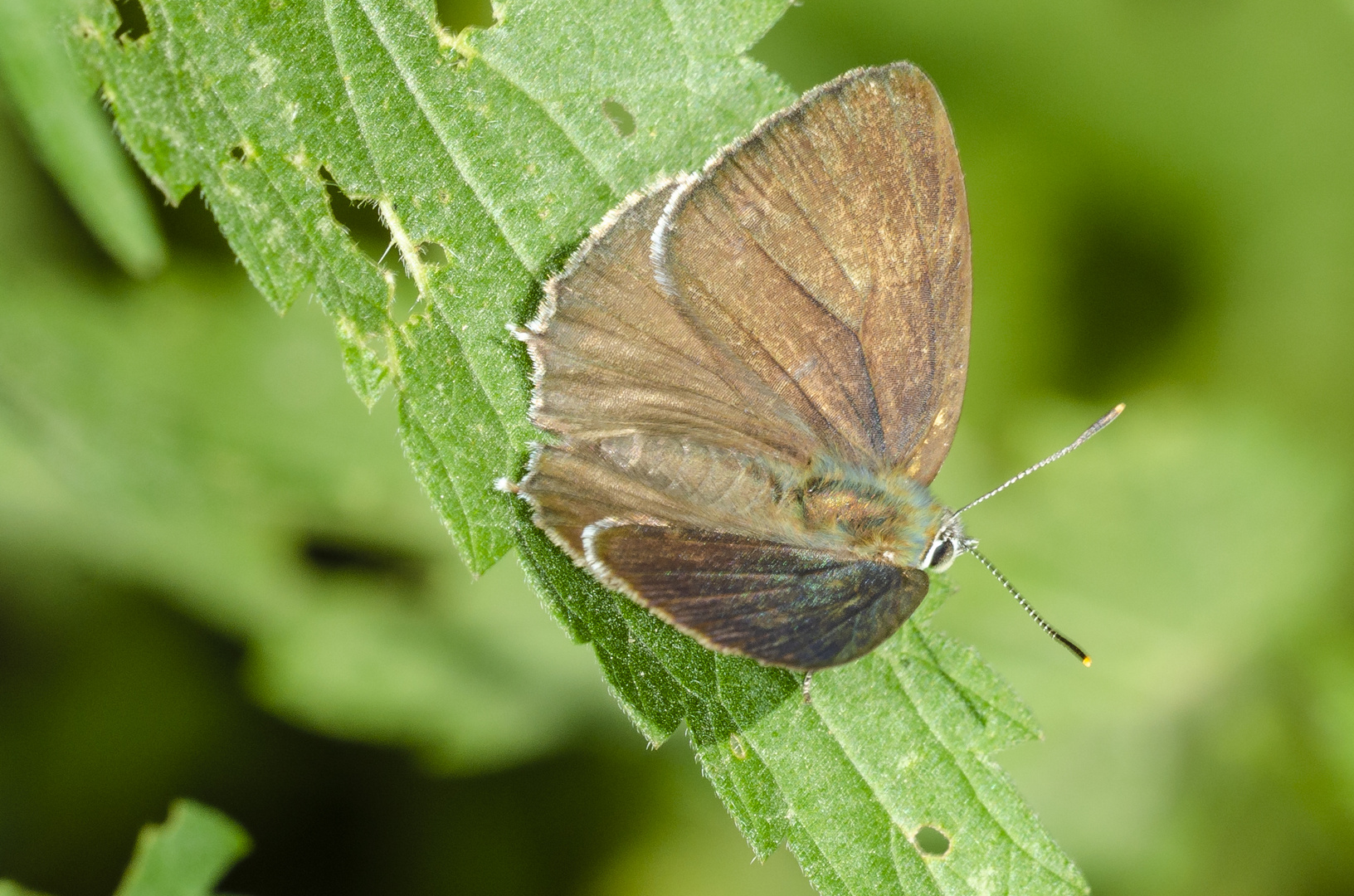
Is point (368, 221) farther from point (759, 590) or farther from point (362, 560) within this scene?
point (362, 560)

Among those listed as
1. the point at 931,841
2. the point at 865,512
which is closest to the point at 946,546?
the point at 865,512

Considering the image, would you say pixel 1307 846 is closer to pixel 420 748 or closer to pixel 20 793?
pixel 420 748

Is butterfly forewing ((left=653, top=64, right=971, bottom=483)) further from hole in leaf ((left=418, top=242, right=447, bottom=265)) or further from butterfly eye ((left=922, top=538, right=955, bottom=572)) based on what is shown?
hole in leaf ((left=418, top=242, right=447, bottom=265))

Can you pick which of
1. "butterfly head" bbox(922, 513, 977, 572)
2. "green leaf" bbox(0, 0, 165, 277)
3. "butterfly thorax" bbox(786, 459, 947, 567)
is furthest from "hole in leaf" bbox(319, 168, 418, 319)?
"butterfly head" bbox(922, 513, 977, 572)

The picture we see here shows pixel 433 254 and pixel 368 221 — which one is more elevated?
pixel 433 254

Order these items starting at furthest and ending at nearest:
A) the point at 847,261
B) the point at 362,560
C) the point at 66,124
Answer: the point at 362,560, the point at 847,261, the point at 66,124

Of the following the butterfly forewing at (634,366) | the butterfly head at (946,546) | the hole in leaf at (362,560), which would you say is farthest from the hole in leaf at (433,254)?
the hole in leaf at (362,560)

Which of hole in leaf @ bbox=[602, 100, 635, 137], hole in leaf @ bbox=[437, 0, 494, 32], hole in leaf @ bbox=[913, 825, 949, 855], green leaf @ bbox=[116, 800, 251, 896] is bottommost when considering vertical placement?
green leaf @ bbox=[116, 800, 251, 896]
